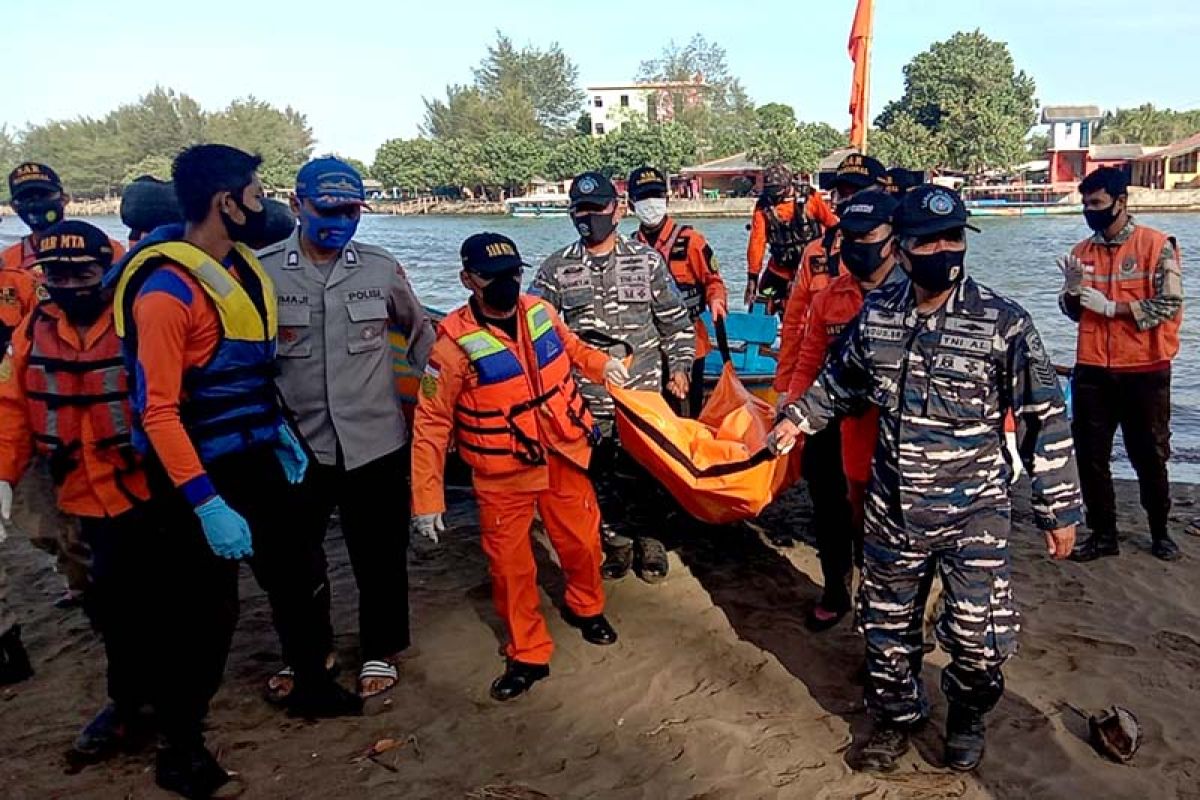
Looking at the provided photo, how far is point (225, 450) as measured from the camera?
297 centimetres

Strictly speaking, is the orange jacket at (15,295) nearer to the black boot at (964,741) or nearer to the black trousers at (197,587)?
the black trousers at (197,587)

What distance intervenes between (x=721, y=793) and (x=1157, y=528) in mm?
3339

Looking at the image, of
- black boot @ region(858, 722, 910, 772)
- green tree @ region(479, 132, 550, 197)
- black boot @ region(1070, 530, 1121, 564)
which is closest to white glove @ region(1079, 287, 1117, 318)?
black boot @ region(1070, 530, 1121, 564)

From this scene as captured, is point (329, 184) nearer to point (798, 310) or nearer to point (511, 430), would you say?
point (511, 430)

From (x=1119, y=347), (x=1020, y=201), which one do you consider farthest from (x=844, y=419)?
(x=1020, y=201)

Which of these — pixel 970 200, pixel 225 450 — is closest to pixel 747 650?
pixel 225 450

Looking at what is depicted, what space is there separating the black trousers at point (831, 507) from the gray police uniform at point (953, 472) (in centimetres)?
96

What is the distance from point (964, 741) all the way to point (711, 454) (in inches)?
60.3

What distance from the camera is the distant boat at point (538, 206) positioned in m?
54.3

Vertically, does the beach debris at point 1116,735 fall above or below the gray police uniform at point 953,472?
below

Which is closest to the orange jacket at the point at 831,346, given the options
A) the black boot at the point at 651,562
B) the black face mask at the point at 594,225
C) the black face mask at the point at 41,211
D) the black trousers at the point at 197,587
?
the black face mask at the point at 594,225

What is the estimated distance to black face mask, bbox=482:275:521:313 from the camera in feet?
11.4

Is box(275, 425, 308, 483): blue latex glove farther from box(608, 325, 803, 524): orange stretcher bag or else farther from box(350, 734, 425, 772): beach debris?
box(608, 325, 803, 524): orange stretcher bag

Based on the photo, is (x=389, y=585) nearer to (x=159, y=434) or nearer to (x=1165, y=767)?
(x=159, y=434)
